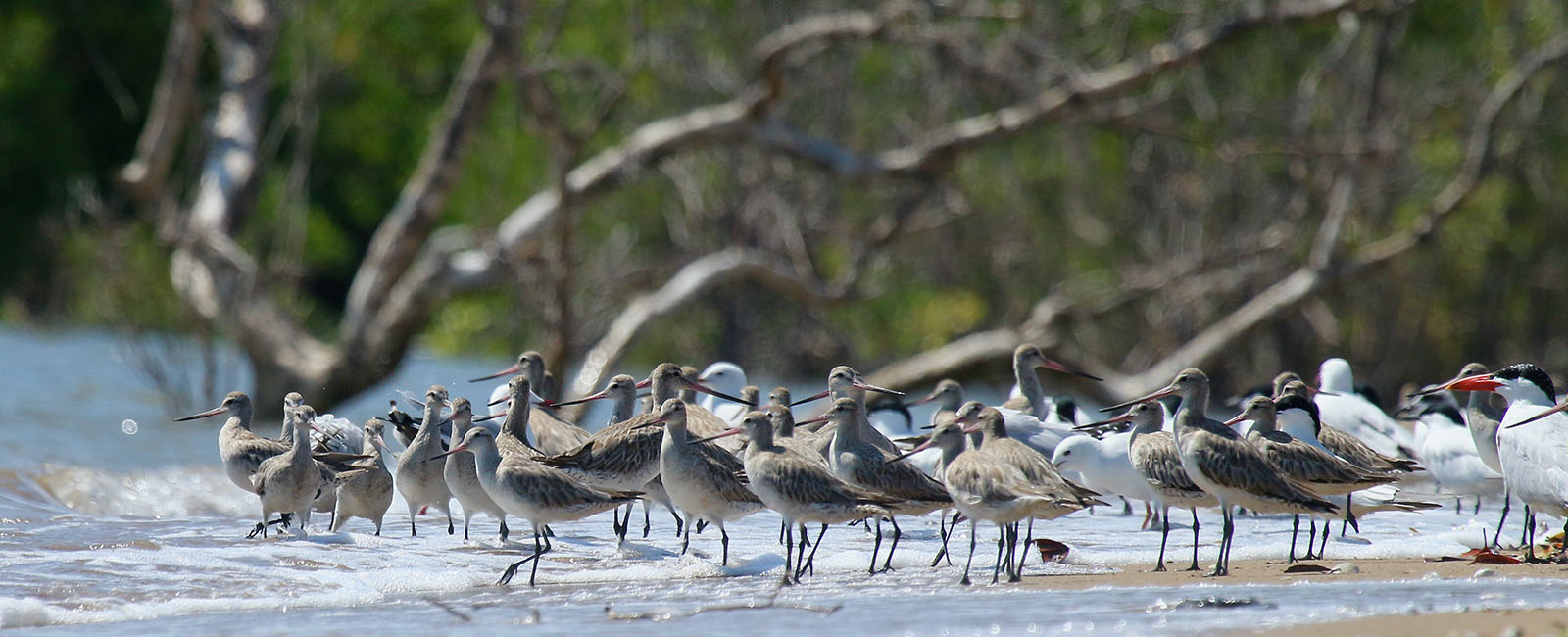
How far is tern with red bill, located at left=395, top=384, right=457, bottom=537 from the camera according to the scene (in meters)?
9.20

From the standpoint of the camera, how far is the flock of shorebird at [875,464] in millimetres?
7910

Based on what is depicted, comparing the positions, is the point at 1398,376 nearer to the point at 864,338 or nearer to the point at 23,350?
the point at 864,338

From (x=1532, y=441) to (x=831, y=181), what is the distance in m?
16.9

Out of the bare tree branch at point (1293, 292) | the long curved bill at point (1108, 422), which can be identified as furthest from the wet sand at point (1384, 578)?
the bare tree branch at point (1293, 292)

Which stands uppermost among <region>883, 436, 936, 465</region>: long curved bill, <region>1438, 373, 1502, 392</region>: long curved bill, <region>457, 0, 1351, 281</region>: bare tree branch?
<region>457, 0, 1351, 281</region>: bare tree branch

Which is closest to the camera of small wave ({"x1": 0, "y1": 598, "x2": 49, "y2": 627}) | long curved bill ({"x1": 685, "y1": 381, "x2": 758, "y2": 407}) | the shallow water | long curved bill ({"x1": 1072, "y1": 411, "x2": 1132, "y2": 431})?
the shallow water

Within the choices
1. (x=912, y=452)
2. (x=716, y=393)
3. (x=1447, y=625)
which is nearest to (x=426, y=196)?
(x=716, y=393)

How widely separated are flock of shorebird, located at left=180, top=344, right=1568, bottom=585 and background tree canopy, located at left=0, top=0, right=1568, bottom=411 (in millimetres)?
7411

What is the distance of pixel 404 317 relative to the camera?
1828cm

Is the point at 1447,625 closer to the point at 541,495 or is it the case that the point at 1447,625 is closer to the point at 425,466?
the point at 541,495

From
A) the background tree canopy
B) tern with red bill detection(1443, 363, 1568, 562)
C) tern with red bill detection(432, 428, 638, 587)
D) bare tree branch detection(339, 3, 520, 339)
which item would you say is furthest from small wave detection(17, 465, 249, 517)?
tern with red bill detection(1443, 363, 1568, 562)

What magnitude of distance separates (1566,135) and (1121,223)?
6.06 m

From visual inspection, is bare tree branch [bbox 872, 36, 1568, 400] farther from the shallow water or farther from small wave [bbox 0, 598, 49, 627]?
small wave [bbox 0, 598, 49, 627]

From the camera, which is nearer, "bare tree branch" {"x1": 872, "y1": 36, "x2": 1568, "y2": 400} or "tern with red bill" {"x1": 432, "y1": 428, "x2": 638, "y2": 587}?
"tern with red bill" {"x1": 432, "y1": 428, "x2": 638, "y2": 587}
